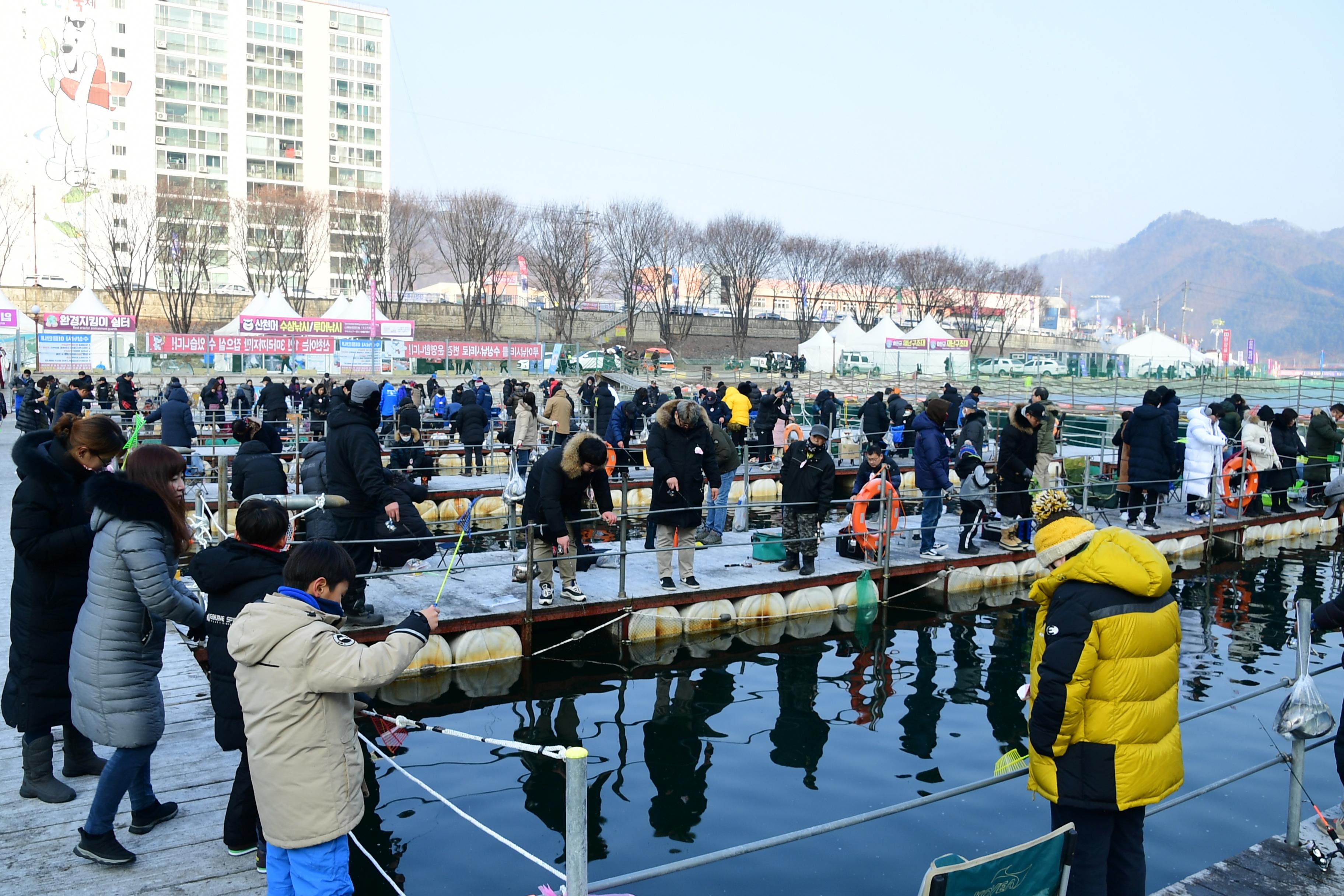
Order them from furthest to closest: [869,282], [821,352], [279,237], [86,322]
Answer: [869,282]
[279,237]
[821,352]
[86,322]

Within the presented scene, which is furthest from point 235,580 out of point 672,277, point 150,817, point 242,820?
point 672,277

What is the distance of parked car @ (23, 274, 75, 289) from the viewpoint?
245ft

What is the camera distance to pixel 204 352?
41.7m

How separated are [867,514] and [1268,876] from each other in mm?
8182

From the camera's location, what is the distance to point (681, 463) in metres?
10.6

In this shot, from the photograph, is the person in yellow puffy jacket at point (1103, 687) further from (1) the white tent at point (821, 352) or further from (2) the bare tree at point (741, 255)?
(2) the bare tree at point (741, 255)

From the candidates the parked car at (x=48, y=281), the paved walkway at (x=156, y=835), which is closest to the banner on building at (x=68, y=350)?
the paved walkway at (x=156, y=835)

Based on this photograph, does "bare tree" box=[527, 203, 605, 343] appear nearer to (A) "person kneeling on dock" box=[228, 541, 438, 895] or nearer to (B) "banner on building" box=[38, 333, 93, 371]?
(B) "banner on building" box=[38, 333, 93, 371]

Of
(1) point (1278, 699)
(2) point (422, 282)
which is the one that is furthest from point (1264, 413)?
(2) point (422, 282)

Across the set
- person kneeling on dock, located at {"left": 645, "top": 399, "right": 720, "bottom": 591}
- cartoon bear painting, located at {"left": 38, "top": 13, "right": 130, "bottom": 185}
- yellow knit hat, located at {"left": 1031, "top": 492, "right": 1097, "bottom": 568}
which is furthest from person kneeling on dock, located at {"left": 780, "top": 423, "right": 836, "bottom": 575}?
cartoon bear painting, located at {"left": 38, "top": 13, "right": 130, "bottom": 185}

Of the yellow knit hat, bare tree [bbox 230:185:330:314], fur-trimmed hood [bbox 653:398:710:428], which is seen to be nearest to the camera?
the yellow knit hat

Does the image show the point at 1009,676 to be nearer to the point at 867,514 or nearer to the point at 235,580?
the point at 867,514

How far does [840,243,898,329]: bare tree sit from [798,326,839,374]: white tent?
71.5 feet

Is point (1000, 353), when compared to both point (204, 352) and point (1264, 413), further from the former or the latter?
point (1264, 413)
